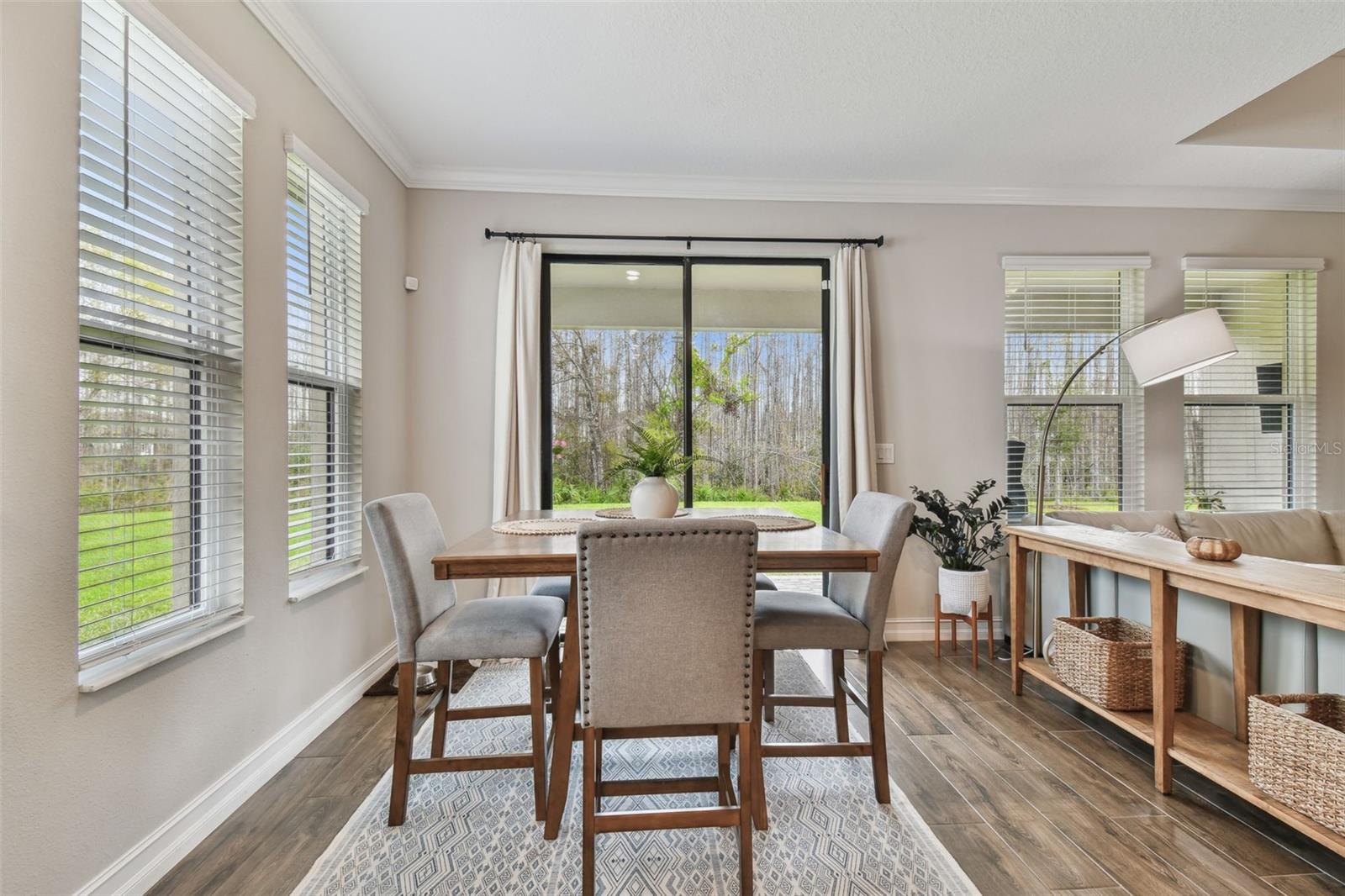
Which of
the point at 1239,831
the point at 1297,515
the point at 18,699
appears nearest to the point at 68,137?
the point at 18,699

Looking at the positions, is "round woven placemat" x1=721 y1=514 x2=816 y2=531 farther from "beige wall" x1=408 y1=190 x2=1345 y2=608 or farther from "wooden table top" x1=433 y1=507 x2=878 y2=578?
"beige wall" x1=408 y1=190 x2=1345 y2=608

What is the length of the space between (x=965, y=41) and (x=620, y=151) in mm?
1685

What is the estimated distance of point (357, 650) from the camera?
113 inches

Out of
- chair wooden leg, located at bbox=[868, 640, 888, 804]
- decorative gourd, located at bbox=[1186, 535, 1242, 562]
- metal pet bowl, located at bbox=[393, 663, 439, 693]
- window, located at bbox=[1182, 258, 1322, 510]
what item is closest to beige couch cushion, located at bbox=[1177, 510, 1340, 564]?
window, located at bbox=[1182, 258, 1322, 510]

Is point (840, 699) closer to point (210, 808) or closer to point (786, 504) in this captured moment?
point (786, 504)

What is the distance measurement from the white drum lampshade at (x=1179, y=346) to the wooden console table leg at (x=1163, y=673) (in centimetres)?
140

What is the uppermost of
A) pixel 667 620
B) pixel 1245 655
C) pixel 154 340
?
pixel 154 340

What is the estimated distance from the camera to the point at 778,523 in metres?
2.30

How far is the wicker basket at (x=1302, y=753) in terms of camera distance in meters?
1.49

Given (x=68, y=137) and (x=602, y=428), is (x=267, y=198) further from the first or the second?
(x=602, y=428)

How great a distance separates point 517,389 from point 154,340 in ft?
6.44

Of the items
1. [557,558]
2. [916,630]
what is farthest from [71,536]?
[916,630]

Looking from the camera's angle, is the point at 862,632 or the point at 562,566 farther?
the point at 862,632

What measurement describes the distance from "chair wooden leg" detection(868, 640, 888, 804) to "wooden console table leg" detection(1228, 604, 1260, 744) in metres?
1.15
